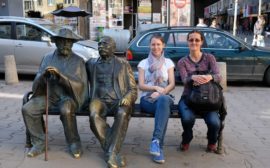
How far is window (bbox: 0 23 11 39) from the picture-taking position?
10461 mm

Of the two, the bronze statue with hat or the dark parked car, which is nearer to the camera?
the bronze statue with hat

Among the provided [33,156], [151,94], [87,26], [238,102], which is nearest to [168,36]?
[238,102]

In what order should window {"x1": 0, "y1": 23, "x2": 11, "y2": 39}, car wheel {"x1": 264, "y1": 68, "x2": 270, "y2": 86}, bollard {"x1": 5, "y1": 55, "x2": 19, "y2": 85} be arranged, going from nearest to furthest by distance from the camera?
1. bollard {"x1": 5, "y1": 55, "x2": 19, "y2": 85}
2. car wheel {"x1": 264, "y1": 68, "x2": 270, "y2": 86}
3. window {"x1": 0, "y1": 23, "x2": 11, "y2": 39}

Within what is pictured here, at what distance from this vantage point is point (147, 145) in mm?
4992

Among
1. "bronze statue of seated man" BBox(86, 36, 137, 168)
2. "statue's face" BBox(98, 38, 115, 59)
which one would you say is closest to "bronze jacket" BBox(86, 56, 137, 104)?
"bronze statue of seated man" BBox(86, 36, 137, 168)

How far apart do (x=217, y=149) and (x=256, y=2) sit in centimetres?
3477

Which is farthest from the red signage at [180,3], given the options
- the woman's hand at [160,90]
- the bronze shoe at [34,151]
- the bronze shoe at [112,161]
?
the bronze shoe at [112,161]

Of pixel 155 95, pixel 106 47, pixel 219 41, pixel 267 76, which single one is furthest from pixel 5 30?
pixel 155 95

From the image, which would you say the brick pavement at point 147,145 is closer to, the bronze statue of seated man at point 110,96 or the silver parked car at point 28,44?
the bronze statue of seated man at point 110,96

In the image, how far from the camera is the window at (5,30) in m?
10.5

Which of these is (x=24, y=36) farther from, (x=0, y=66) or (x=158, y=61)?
(x=158, y=61)

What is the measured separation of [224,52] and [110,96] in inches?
229

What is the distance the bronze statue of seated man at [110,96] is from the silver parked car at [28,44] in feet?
18.4

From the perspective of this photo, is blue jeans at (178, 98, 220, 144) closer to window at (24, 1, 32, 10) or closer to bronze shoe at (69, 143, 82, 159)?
bronze shoe at (69, 143, 82, 159)
